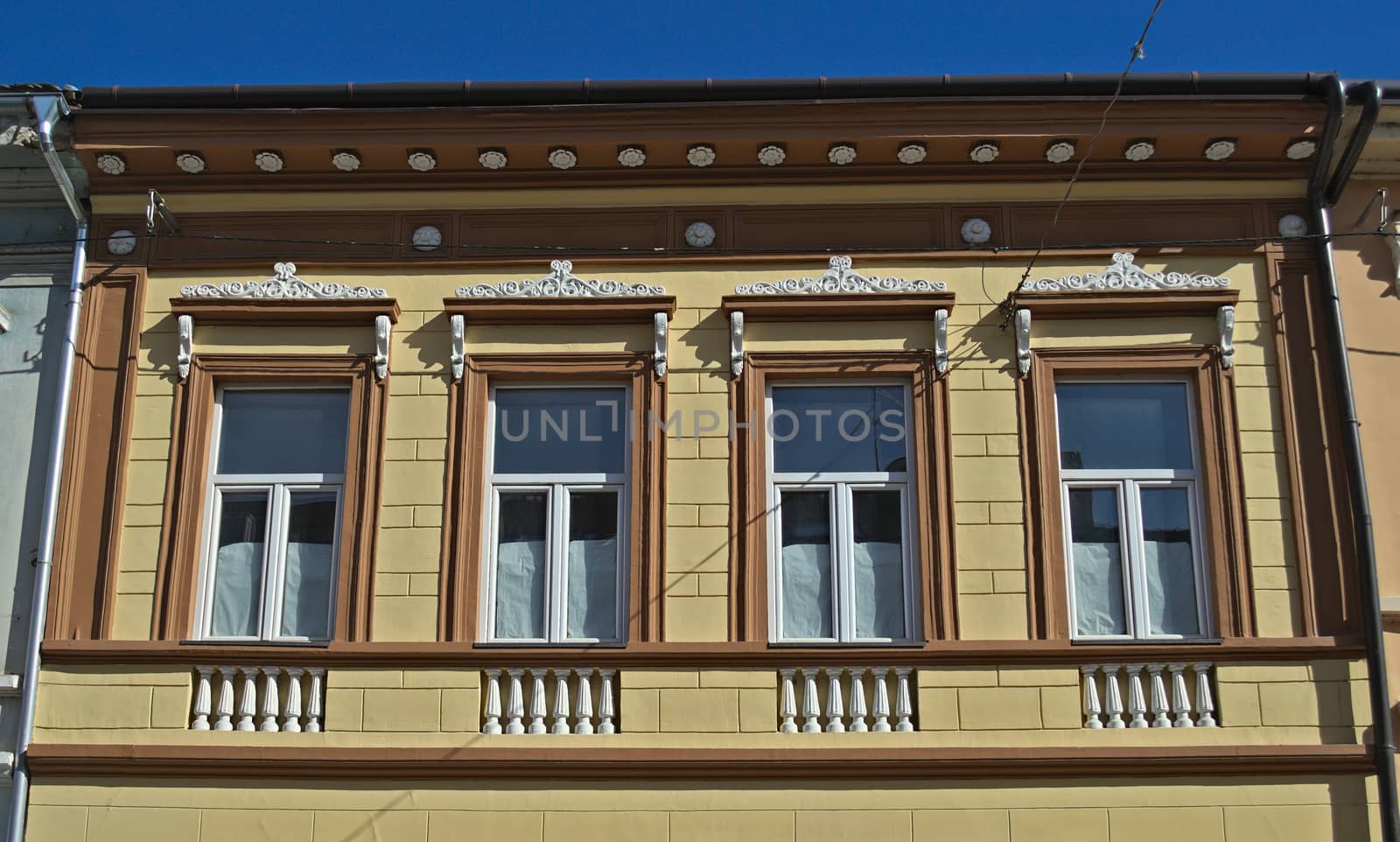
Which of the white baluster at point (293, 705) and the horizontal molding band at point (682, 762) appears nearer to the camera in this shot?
the horizontal molding band at point (682, 762)

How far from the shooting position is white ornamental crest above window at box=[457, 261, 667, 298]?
11.0 m

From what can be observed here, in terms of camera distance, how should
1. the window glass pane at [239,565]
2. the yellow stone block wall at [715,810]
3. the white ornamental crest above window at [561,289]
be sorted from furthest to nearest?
1. the white ornamental crest above window at [561,289]
2. the window glass pane at [239,565]
3. the yellow stone block wall at [715,810]

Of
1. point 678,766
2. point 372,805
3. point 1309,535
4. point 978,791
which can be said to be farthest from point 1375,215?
point 372,805

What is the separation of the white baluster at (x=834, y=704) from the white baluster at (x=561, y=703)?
1.65m

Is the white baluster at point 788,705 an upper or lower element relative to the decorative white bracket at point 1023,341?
lower

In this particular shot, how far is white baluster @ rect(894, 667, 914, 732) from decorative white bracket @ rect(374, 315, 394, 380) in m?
3.97

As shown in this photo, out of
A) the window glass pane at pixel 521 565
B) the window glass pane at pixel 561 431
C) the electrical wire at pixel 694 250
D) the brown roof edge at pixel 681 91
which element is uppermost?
the brown roof edge at pixel 681 91

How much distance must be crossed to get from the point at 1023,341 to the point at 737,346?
1933 mm

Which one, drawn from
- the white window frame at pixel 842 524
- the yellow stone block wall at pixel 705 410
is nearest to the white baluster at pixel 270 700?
the yellow stone block wall at pixel 705 410

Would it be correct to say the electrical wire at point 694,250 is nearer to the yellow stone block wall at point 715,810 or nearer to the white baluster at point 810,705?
the white baluster at point 810,705

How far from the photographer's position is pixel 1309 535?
408 inches

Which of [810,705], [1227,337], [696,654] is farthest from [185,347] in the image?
[1227,337]

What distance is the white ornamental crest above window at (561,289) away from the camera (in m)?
11.0

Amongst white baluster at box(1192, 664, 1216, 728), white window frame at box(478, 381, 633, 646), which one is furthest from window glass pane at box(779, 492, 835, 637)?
white baluster at box(1192, 664, 1216, 728)
